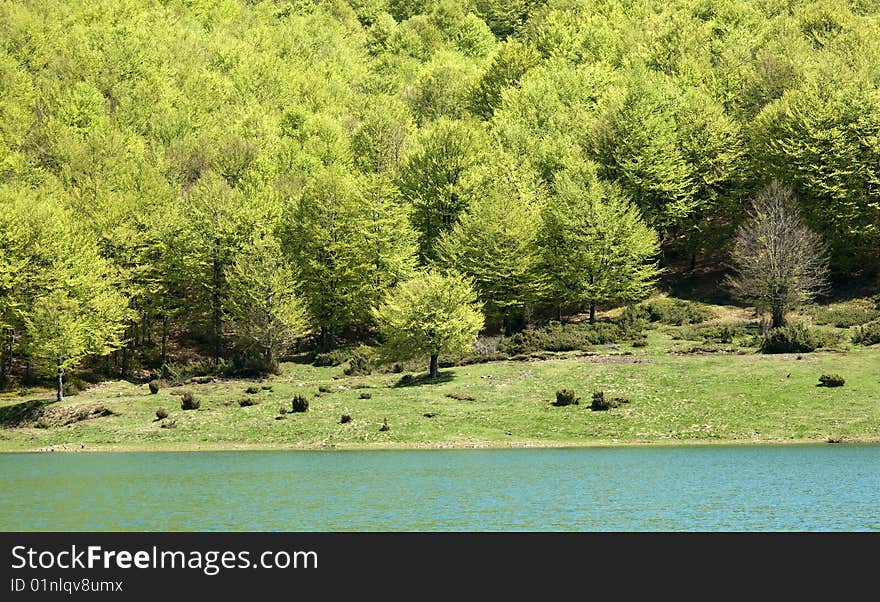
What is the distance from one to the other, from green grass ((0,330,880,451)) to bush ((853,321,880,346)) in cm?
153

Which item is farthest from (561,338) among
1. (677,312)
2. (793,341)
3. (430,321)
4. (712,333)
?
(793,341)

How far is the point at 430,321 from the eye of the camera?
77.3m

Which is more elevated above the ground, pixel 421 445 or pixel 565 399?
pixel 565 399

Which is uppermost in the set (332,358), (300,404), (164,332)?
(164,332)

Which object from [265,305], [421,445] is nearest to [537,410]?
[421,445]

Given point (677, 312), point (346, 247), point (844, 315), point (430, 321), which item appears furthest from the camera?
point (346, 247)

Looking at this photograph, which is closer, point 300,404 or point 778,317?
point 300,404

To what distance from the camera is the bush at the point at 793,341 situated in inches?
2985

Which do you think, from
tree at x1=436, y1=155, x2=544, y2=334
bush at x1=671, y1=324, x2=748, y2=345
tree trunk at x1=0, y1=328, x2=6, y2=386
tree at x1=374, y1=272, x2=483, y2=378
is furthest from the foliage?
tree trunk at x1=0, y1=328, x2=6, y2=386

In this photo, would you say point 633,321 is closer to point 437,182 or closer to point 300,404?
point 437,182

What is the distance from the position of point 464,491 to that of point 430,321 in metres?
36.1

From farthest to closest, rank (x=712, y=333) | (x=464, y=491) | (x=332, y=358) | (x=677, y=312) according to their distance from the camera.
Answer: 1. (x=677, y=312)
2. (x=332, y=358)
3. (x=712, y=333)
4. (x=464, y=491)

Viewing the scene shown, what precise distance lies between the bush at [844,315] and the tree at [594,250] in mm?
15169
